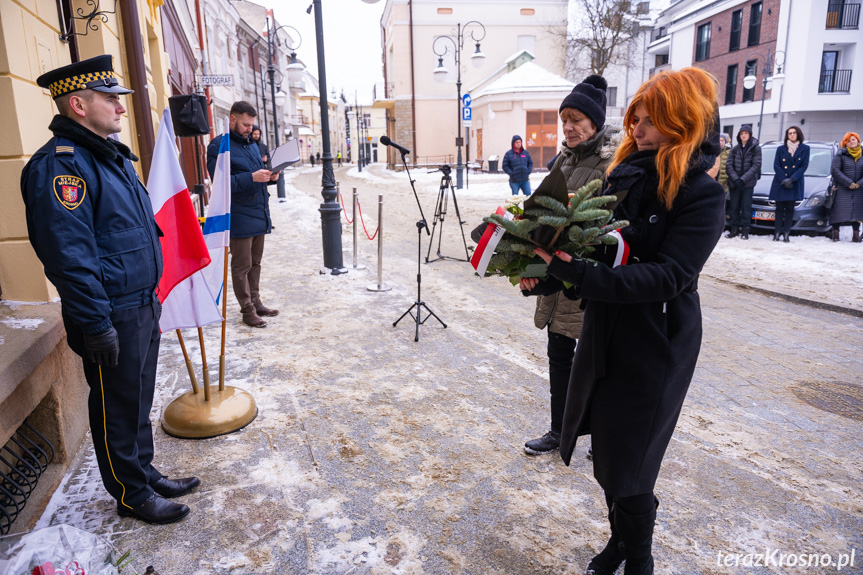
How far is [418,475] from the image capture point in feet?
10.7

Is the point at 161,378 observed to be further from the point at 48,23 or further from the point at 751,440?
the point at 751,440

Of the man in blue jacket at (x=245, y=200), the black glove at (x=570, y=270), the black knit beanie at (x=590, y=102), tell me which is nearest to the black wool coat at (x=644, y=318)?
the black glove at (x=570, y=270)

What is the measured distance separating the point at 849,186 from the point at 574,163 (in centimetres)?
909

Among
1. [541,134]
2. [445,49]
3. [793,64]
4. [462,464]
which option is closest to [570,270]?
[462,464]

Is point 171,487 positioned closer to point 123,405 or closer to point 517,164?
point 123,405

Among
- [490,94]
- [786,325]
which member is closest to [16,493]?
[786,325]

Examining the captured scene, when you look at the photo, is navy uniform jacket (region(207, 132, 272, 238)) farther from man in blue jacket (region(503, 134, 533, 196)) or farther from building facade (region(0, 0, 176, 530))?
man in blue jacket (region(503, 134, 533, 196))

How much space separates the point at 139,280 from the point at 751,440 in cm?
382

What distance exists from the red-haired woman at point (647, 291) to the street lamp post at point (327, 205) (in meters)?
6.40

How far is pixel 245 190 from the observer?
5.70m

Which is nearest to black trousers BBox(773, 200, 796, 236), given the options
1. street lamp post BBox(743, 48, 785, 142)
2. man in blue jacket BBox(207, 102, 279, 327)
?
man in blue jacket BBox(207, 102, 279, 327)

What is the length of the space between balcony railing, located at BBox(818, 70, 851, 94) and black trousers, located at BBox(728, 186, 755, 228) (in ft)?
75.0

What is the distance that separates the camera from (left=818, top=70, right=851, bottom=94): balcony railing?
89.9ft

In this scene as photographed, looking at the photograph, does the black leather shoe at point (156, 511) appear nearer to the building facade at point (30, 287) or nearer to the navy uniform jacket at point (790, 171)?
the building facade at point (30, 287)
